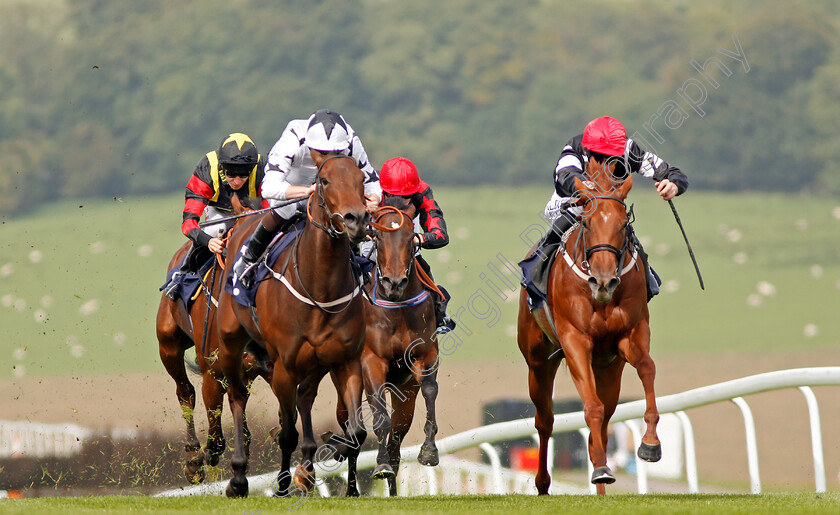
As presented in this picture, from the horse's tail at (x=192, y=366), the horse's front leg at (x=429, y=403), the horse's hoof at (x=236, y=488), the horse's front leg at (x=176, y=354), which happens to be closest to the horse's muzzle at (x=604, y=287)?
the horse's front leg at (x=429, y=403)

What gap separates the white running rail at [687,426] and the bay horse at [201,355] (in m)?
0.38

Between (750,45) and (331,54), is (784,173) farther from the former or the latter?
(331,54)

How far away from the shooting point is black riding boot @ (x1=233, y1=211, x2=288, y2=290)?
7305 mm

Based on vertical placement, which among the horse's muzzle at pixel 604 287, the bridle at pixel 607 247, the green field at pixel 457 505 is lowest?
the green field at pixel 457 505

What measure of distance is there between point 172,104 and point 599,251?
44.9 metres

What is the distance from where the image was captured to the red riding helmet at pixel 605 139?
743cm

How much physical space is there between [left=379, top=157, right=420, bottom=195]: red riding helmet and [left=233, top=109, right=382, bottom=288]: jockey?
1.01m

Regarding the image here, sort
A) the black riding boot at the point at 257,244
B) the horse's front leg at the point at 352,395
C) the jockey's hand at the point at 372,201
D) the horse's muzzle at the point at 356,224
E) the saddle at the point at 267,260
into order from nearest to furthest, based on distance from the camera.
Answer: the horse's muzzle at the point at 356,224
the horse's front leg at the point at 352,395
the jockey's hand at the point at 372,201
the saddle at the point at 267,260
the black riding boot at the point at 257,244

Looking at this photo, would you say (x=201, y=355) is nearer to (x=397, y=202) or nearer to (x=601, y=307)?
(x=397, y=202)

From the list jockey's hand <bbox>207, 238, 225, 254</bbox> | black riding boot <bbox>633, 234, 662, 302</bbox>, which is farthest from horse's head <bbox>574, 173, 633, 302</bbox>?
jockey's hand <bbox>207, 238, 225, 254</bbox>

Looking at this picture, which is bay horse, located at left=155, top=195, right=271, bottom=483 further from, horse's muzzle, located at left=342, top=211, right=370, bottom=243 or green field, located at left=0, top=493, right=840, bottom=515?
horse's muzzle, located at left=342, top=211, right=370, bottom=243

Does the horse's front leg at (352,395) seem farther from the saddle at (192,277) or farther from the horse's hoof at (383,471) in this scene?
the saddle at (192,277)

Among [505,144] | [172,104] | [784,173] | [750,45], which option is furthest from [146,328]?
[750,45]

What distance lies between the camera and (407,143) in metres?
50.6
